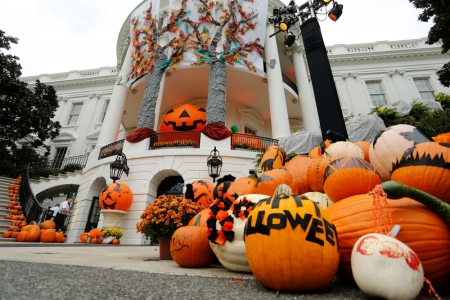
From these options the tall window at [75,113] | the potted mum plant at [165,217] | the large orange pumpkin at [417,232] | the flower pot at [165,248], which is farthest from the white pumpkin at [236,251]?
the tall window at [75,113]

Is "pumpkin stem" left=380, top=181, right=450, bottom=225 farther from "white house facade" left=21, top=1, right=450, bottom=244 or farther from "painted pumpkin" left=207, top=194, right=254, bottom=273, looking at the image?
"white house facade" left=21, top=1, right=450, bottom=244

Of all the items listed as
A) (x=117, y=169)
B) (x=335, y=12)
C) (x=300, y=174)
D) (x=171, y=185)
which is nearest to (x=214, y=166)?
(x=171, y=185)

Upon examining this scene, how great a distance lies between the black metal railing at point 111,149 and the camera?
10.6m

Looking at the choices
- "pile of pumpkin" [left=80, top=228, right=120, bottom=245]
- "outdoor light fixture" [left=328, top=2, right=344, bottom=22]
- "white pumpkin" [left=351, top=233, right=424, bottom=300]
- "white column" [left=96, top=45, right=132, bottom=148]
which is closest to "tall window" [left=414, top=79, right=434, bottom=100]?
"outdoor light fixture" [left=328, top=2, right=344, bottom=22]

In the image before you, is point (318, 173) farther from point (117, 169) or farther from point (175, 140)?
point (117, 169)

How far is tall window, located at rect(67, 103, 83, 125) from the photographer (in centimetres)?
2194

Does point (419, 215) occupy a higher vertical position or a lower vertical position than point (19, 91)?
lower

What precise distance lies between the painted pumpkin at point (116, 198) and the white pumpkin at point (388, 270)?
331 inches

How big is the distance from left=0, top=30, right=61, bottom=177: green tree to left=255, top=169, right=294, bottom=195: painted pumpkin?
54.4ft

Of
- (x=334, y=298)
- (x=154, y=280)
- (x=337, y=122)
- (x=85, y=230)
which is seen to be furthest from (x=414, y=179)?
(x=85, y=230)

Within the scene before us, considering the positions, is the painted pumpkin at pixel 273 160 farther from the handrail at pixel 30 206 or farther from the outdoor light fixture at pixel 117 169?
the handrail at pixel 30 206

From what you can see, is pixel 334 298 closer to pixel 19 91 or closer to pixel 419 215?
pixel 419 215

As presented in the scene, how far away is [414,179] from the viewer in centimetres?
162

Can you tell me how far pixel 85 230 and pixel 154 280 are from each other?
10417 millimetres
